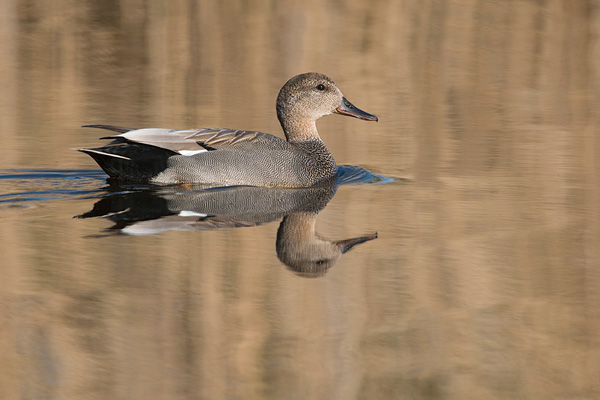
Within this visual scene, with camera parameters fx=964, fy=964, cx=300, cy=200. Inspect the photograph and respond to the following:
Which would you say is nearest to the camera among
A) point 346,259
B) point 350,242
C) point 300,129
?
point 346,259

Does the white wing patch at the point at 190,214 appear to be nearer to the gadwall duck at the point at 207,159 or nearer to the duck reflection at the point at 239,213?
the duck reflection at the point at 239,213

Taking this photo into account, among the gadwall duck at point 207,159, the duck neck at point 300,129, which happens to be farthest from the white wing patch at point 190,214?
the duck neck at point 300,129

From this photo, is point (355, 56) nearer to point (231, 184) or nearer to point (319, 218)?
point (231, 184)

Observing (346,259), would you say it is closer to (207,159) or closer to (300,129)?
(207,159)

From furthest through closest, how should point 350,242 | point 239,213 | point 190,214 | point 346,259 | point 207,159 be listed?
point 207,159
point 239,213
point 190,214
point 350,242
point 346,259

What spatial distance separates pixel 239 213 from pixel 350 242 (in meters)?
1.13

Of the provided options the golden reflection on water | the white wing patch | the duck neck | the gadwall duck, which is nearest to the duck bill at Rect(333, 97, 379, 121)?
the duck neck

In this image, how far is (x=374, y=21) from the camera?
1842 centimetres

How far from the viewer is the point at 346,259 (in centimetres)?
605

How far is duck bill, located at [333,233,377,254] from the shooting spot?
20.7 feet

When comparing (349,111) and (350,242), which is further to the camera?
(349,111)

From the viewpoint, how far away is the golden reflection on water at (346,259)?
4.28 meters

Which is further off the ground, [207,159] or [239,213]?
[207,159]

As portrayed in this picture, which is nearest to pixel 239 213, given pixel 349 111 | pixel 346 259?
pixel 346 259
